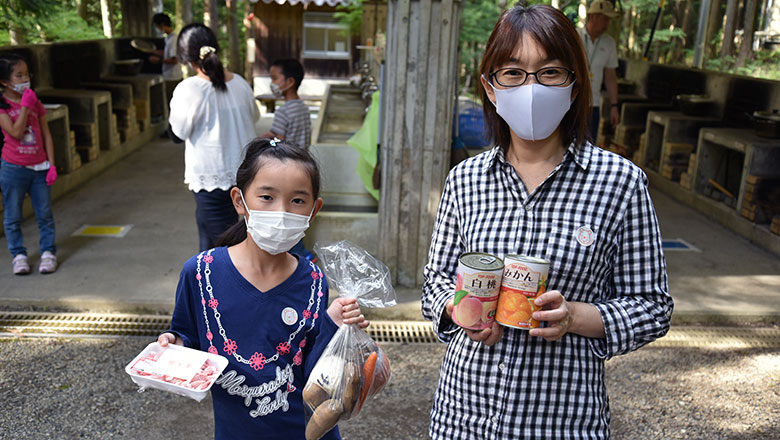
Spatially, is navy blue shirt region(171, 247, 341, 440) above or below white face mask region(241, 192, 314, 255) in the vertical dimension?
below

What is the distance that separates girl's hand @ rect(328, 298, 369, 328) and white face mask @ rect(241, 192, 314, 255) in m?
0.24

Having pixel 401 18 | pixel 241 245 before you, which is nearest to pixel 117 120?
pixel 401 18

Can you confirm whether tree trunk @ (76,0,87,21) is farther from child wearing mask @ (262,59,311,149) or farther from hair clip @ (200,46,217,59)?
hair clip @ (200,46,217,59)

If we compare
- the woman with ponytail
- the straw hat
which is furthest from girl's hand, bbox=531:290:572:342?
the straw hat

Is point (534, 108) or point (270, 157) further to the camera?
point (270, 157)

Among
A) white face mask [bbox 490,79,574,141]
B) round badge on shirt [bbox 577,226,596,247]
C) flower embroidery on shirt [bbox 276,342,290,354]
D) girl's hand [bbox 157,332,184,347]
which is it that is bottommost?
flower embroidery on shirt [bbox 276,342,290,354]

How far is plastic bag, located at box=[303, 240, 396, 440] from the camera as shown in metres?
1.86

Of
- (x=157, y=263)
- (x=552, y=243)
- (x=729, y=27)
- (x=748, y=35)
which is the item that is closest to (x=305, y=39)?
(x=729, y=27)

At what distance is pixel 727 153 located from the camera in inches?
324

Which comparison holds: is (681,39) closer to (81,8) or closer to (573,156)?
(81,8)

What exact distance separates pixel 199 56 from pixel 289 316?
121 inches

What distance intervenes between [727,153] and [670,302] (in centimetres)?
741

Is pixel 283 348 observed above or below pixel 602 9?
below

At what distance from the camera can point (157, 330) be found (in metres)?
4.75
